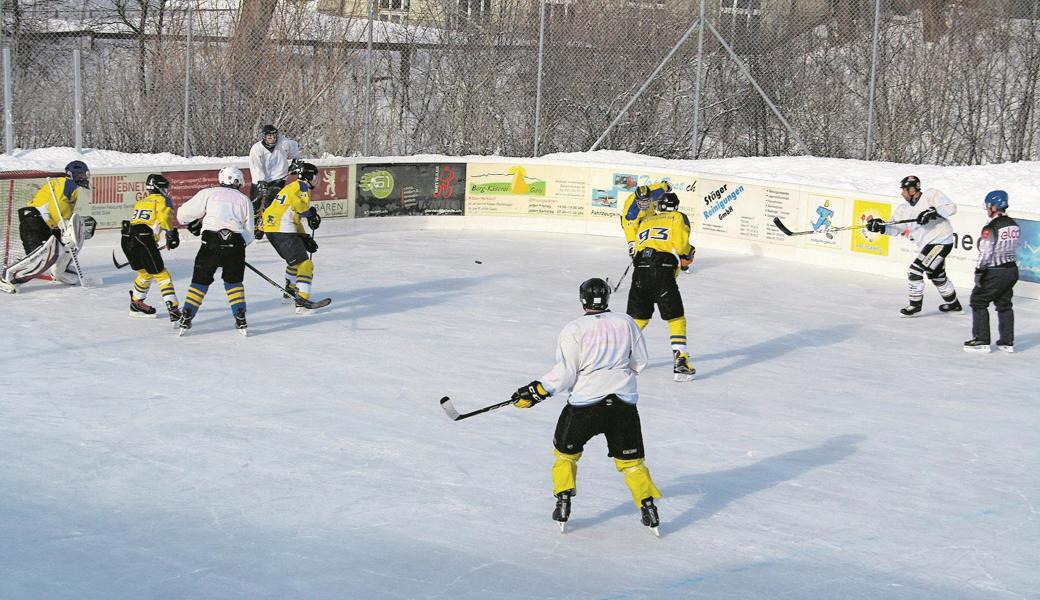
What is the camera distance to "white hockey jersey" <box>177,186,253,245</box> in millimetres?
9312

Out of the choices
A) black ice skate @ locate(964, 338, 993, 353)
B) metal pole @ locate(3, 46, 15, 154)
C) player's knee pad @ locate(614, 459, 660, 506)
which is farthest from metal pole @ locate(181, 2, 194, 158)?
player's knee pad @ locate(614, 459, 660, 506)

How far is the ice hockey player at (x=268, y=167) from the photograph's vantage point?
1300cm

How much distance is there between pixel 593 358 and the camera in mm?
5645

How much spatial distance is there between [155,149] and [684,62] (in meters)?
7.03

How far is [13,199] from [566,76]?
26.3 ft

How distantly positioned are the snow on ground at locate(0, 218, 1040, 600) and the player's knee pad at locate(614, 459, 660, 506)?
0.77 ft

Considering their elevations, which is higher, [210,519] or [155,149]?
[155,149]

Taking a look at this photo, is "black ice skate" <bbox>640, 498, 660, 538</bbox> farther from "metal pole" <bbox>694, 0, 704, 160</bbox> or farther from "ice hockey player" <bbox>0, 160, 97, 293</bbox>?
"metal pole" <bbox>694, 0, 704, 160</bbox>

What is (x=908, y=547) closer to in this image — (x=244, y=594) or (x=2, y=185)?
(x=244, y=594)

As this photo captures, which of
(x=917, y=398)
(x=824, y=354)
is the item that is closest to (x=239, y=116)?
(x=824, y=354)

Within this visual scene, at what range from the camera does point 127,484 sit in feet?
21.0

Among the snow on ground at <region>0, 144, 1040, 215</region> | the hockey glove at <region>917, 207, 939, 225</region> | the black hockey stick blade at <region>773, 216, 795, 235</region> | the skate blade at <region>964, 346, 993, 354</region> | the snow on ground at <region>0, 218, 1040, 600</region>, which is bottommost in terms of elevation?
the snow on ground at <region>0, 218, 1040, 600</region>

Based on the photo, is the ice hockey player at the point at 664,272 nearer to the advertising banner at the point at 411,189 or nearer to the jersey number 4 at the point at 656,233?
the jersey number 4 at the point at 656,233

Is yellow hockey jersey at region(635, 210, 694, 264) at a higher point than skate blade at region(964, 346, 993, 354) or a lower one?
higher
